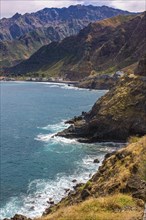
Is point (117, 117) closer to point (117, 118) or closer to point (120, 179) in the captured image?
point (117, 118)

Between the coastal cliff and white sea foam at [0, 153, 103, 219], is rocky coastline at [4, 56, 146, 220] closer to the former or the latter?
the coastal cliff

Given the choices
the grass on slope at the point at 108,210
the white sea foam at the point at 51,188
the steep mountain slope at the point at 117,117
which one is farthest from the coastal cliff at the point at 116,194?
the steep mountain slope at the point at 117,117

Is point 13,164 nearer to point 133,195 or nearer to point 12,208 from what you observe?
point 12,208

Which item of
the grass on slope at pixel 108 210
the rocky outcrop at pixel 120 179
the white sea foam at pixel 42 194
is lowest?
the white sea foam at pixel 42 194

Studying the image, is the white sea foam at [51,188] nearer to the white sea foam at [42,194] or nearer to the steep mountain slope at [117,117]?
the white sea foam at [42,194]

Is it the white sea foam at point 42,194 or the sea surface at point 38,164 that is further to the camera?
the sea surface at point 38,164

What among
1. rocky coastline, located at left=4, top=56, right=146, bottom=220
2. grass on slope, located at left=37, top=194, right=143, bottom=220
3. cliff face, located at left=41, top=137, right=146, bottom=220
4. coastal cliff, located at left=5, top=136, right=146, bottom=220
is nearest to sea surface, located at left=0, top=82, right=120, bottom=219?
rocky coastline, located at left=4, top=56, right=146, bottom=220

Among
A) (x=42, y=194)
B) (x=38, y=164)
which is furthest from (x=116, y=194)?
(x=38, y=164)
